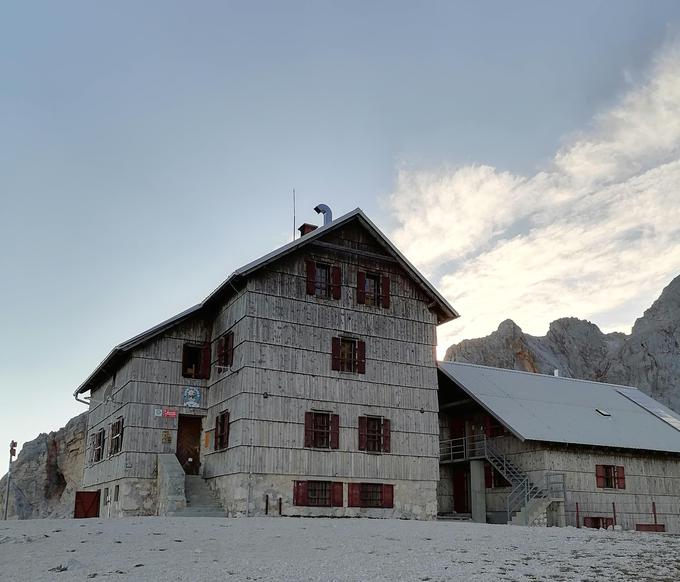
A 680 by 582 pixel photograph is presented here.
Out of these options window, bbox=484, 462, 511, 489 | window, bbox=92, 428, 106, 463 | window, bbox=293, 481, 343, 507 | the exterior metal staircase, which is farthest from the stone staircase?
window, bbox=484, 462, 511, 489

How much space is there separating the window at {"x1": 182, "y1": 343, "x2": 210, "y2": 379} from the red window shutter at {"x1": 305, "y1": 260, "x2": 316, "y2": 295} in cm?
522

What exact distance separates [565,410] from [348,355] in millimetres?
13221

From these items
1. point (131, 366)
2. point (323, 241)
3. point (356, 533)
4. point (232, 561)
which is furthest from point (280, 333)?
point (232, 561)

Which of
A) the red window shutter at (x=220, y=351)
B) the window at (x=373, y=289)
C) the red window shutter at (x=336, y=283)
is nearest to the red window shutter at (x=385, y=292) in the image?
the window at (x=373, y=289)

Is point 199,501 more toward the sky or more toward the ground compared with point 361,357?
more toward the ground

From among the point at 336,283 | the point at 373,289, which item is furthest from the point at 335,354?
the point at 373,289

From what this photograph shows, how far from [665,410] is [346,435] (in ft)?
74.2

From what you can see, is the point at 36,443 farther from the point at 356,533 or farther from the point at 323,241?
the point at 356,533

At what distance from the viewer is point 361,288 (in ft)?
98.3

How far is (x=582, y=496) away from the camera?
106 ft

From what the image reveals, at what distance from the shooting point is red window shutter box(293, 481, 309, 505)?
86.0 feet

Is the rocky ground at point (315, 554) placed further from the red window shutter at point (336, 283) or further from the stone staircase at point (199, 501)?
the red window shutter at point (336, 283)

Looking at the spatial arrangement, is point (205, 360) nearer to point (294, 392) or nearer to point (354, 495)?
point (294, 392)

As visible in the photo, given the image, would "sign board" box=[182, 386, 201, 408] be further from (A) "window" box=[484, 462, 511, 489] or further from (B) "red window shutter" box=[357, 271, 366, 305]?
(A) "window" box=[484, 462, 511, 489]
